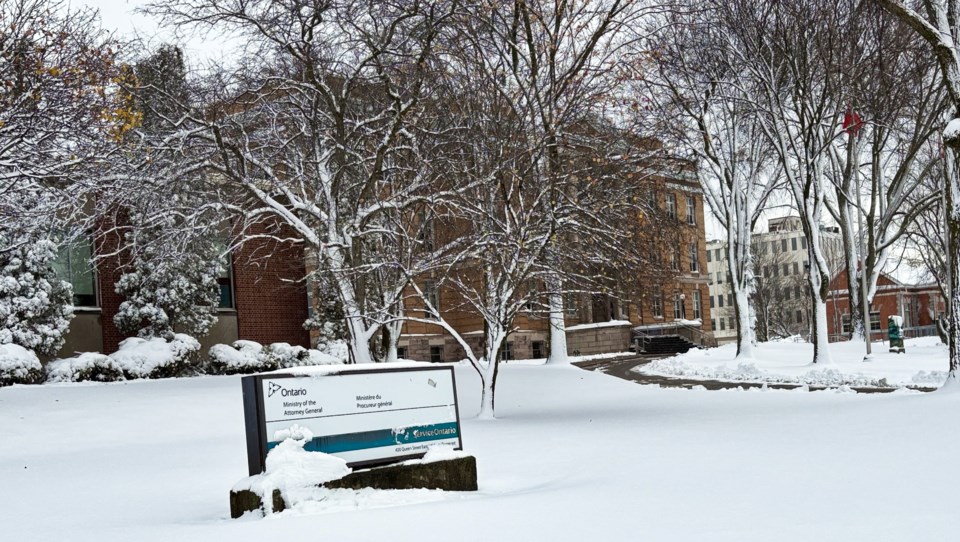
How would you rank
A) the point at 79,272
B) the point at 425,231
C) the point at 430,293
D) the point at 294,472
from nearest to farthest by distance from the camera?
the point at 294,472, the point at 430,293, the point at 425,231, the point at 79,272

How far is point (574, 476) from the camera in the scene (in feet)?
29.4

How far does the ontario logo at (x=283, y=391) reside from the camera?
7.83 metres

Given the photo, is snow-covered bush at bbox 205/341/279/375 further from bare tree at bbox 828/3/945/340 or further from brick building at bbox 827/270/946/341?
brick building at bbox 827/270/946/341

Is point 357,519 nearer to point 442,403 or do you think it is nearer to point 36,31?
point 442,403

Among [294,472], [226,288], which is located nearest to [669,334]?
[226,288]

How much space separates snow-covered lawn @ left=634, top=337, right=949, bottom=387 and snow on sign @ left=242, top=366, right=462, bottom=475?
14.8m

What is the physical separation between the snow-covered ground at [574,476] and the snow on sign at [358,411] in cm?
51

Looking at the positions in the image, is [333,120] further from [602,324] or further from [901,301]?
[901,301]

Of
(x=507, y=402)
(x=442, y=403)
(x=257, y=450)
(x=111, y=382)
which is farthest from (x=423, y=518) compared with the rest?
(x=111, y=382)

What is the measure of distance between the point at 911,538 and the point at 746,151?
26.8 meters

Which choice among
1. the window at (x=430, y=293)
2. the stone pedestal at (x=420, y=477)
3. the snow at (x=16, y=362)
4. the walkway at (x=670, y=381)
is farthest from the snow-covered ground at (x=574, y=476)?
the walkway at (x=670, y=381)

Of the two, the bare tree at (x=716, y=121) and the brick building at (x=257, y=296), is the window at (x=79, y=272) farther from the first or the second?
the bare tree at (x=716, y=121)

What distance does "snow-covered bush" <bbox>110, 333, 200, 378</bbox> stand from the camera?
23.3 m

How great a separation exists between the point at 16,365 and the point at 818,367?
20033mm
